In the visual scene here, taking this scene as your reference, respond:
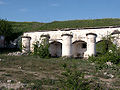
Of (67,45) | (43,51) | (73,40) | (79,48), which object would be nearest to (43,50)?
(43,51)

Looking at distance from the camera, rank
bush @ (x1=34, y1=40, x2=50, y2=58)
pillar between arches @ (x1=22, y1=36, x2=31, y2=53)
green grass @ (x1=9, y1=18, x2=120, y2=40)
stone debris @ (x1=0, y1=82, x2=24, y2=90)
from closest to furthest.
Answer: stone debris @ (x1=0, y1=82, x2=24, y2=90) < bush @ (x1=34, y1=40, x2=50, y2=58) < green grass @ (x1=9, y1=18, x2=120, y2=40) < pillar between arches @ (x1=22, y1=36, x2=31, y2=53)

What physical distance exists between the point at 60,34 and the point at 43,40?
5.81ft

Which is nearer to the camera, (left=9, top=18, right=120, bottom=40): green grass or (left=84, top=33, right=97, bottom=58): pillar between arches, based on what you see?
(left=84, top=33, right=97, bottom=58): pillar between arches

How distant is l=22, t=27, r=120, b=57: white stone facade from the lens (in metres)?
16.0

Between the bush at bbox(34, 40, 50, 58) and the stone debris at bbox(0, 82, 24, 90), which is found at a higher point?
the bush at bbox(34, 40, 50, 58)

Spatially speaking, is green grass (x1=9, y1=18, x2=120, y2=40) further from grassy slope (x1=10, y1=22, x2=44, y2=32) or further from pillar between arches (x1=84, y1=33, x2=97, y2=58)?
pillar between arches (x1=84, y1=33, x2=97, y2=58)

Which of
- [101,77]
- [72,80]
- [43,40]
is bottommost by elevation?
[101,77]

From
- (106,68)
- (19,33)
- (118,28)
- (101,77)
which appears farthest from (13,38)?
(101,77)

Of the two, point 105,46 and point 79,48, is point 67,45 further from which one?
point 105,46

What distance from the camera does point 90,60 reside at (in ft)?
46.1

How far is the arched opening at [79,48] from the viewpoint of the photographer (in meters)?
17.8

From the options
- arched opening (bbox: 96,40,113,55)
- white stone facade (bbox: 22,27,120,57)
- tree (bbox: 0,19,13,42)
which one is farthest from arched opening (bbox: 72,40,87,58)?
tree (bbox: 0,19,13,42)

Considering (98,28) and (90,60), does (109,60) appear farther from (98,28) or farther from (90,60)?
(98,28)

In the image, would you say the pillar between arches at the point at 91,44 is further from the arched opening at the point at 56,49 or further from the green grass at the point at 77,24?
the arched opening at the point at 56,49
